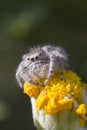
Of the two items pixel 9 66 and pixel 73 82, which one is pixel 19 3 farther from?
pixel 73 82

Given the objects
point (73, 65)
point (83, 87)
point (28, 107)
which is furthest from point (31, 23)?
point (83, 87)

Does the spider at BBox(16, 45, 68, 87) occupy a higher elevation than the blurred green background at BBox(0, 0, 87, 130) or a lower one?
lower

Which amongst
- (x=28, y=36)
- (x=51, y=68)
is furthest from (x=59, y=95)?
(x=28, y=36)

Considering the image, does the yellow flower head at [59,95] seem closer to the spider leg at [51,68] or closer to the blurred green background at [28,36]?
the spider leg at [51,68]

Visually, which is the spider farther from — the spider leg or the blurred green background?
the blurred green background

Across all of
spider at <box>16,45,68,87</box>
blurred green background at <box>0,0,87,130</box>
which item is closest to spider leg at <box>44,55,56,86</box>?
spider at <box>16,45,68,87</box>

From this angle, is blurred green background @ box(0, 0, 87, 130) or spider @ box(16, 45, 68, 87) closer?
spider @ box(16, 45, 68, 87)
